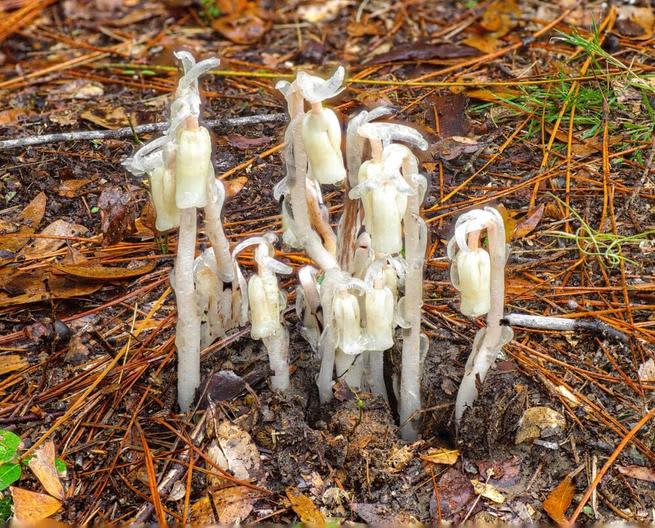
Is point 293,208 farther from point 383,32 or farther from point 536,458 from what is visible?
point 383,32

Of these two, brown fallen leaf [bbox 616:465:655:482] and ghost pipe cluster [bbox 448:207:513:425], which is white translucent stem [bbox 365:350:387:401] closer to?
ghost pipe cluster [bbox 448:207:513:425]

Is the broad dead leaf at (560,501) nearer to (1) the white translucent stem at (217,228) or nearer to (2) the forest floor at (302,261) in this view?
(2) the forest floor at (302,261)

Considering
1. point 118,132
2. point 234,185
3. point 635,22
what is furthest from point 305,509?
point 635,22

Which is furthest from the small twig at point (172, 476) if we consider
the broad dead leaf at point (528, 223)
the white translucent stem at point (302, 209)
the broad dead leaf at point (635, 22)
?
the broad dead leaf at point (635, 22)

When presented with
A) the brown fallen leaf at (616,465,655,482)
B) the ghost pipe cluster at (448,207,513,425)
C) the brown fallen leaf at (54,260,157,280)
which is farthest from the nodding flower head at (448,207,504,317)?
the brown fallen leaf at (54,260,157,280)

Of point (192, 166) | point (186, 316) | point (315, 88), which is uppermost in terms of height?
point (315, 88)

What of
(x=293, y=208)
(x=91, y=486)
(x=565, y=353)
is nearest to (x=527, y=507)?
(x=565, y=353)

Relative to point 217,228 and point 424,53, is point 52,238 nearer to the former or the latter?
point 217,228
